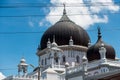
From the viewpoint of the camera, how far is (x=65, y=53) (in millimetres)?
71062

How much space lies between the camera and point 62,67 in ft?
226

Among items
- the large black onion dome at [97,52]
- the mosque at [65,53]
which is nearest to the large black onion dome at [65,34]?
the mosque at [65,53]

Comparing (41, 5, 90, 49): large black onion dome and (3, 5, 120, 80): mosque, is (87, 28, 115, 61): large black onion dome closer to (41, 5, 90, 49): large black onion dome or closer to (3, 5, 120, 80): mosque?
(3, 5, 120, 80): mosque

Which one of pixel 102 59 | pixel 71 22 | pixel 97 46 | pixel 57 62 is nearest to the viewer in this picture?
pixel 102 59

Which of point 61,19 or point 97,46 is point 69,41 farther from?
point 97,46

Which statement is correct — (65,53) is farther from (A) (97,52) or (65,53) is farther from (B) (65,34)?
(A) (97,52)

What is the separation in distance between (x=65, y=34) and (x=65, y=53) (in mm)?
4109

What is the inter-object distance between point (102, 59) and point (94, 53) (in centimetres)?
350

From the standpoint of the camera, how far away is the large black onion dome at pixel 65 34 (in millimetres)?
72188

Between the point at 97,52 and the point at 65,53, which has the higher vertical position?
the point at 65,53

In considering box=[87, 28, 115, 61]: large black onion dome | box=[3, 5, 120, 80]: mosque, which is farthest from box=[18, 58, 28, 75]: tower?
box=[87, 28, 115, 61]: large black onion dome

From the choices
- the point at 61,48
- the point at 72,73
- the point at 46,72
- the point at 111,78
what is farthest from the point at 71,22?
the point at 111,78

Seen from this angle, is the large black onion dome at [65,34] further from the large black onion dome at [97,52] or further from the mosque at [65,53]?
the large black onion dome at [97,52]

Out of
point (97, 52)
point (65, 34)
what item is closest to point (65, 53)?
point (65, 34)
